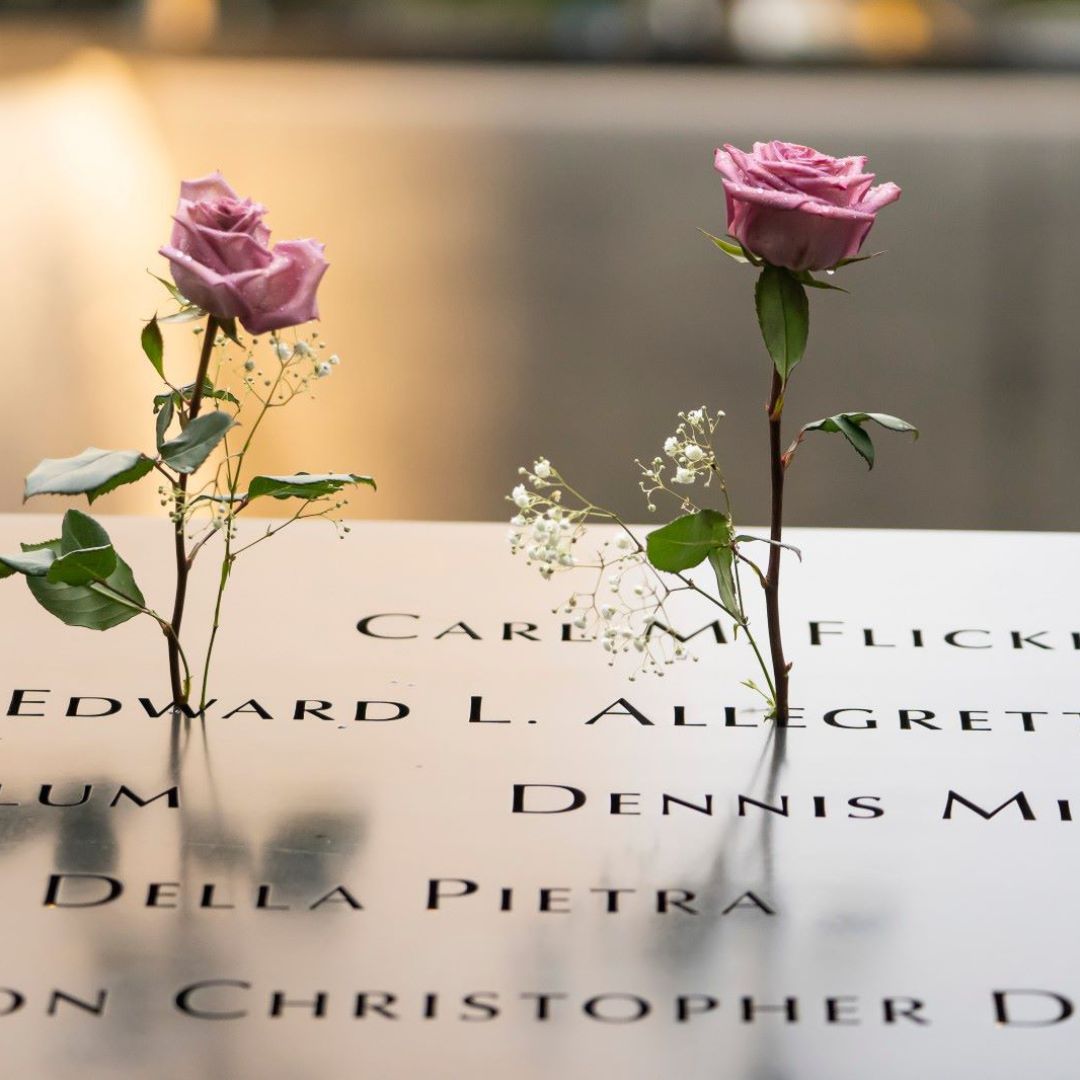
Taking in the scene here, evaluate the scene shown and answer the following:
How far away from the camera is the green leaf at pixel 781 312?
2.87 ft

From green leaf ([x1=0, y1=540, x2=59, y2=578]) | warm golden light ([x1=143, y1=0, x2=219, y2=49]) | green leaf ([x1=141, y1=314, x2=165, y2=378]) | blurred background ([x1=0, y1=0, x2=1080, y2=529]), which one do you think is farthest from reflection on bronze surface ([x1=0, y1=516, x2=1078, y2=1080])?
warm golden light ([x1=143, y1=0, x2=219, y2=49])

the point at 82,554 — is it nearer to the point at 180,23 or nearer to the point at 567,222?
the point at 567,222

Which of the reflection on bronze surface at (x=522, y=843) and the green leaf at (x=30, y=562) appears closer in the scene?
the reflection on bronze surface at (x=522, y=843)

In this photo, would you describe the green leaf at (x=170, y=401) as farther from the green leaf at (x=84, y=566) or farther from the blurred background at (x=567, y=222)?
the blurred background at (x=567, y=222)

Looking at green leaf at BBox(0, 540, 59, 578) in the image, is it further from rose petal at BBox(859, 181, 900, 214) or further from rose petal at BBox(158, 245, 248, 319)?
rose petal at BBox(859, 181, 900, 214)

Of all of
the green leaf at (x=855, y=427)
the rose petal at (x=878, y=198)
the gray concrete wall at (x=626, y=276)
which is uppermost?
the rose petal at (x=878, y=198)

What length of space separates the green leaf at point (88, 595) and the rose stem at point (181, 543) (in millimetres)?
32

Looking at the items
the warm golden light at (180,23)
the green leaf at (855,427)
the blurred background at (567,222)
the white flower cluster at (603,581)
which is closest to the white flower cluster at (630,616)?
the white flower cluster at (603,581)

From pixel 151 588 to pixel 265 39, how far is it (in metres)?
2.41

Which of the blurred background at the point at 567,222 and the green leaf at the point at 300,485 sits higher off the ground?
the green leaf at the point at 300,485

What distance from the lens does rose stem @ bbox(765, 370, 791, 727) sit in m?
0.90

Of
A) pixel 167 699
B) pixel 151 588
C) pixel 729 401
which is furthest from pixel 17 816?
pixel 729 401

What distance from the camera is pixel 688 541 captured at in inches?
35.4

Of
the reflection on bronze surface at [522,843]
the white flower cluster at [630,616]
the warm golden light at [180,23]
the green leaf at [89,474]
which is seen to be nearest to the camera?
the reflection on bronze surface at [522,843]
